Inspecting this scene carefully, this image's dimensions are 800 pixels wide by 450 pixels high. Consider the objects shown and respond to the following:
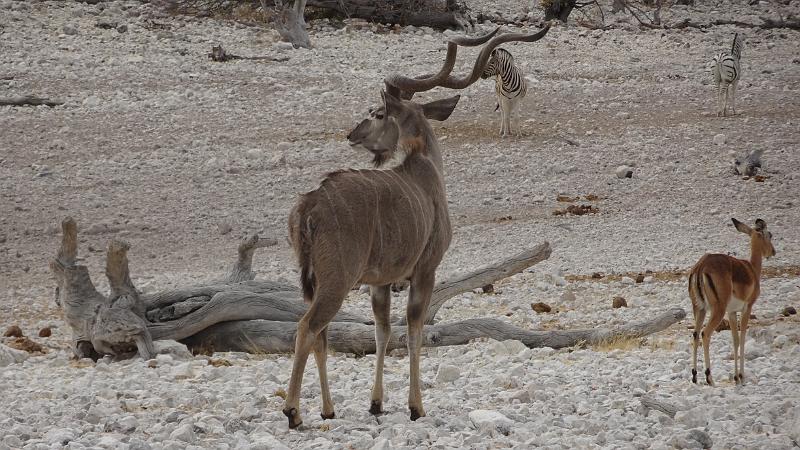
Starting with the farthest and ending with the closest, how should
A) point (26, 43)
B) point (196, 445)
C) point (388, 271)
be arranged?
point (26, 43) → point (388, 271) → point (196, 445)

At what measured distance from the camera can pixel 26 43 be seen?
2462 cm

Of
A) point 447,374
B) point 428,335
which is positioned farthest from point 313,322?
point 428,335

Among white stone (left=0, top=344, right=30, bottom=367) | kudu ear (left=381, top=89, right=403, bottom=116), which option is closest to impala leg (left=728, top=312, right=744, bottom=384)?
kudu ear (left=381, top=89, right=403, bottom=116)

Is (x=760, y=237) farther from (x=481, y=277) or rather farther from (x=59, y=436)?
(x=59, y=436)

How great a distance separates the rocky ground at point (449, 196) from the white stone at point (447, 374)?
2cm

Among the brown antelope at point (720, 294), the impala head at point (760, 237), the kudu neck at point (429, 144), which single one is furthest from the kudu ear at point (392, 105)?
the impala head at point (760, 237)

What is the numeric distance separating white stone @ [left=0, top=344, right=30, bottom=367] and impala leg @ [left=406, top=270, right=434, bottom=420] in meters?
3.32

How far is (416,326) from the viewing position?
7.34 metres

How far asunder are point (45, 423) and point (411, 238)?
2190mm

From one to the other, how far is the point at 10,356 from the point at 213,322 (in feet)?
4.79

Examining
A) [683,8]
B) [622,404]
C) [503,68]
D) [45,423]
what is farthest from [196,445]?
[683,8]

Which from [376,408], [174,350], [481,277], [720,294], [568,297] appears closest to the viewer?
[376,408]

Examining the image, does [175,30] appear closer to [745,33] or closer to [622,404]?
[745,33]

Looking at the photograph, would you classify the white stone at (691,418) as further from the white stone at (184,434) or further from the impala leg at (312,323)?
the white stone at (184,434)
